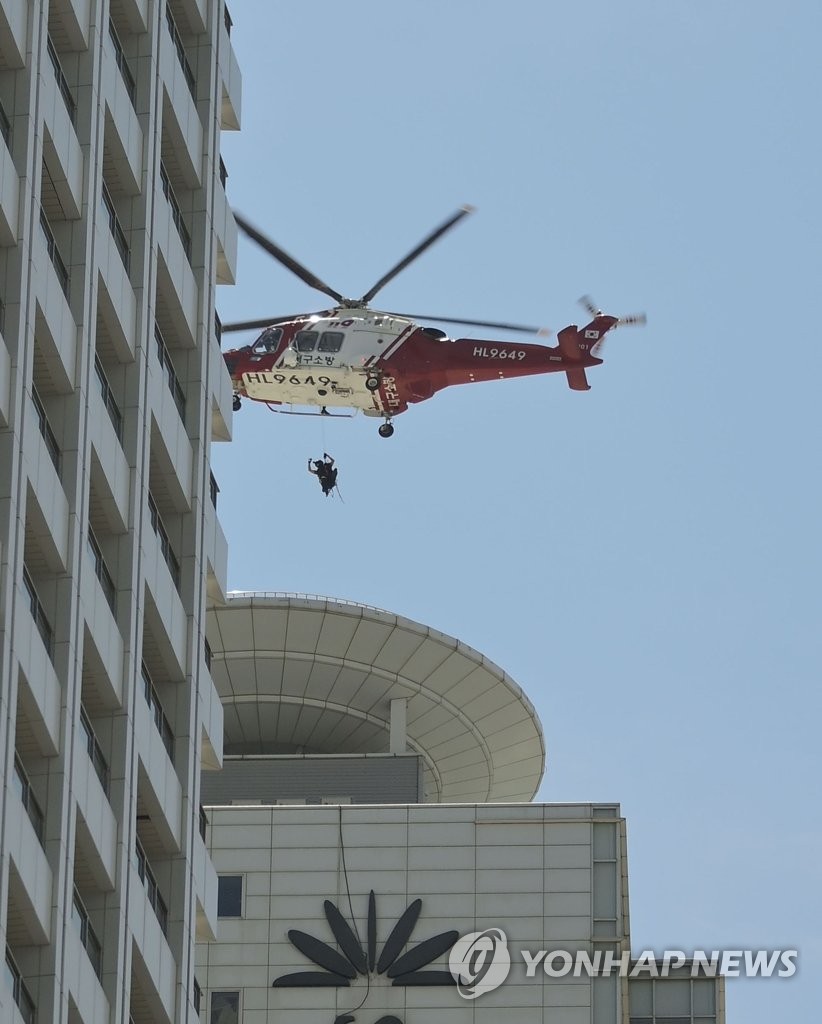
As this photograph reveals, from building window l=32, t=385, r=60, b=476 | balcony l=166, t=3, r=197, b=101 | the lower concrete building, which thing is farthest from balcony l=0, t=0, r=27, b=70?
the lower concrete building

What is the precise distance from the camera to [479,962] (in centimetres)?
6228

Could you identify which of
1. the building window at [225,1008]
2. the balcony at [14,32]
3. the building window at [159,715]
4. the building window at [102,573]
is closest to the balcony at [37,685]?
the building window at [102,573]

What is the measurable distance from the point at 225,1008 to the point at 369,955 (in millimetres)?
3737

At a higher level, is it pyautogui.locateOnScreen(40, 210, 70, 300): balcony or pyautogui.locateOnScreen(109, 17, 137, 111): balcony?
pyautogui.locateOnScreen(109, 17, 137, 111): balcony

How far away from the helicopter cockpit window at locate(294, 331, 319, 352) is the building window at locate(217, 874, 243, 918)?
14.1m

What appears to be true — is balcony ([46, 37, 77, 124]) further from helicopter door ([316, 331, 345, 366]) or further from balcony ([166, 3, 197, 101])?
helicopter door ([316, 331, 345, 366])

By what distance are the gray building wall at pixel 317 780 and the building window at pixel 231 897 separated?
8666 mm

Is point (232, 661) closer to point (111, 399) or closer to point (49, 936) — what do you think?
point (111, 399)

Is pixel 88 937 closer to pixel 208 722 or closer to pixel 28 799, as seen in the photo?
pixel 28 799

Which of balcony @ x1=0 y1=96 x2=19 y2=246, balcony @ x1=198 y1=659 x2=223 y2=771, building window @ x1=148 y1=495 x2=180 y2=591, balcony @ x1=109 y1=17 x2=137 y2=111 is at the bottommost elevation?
balcony @ x1=198 y1=659 x2=223 y2=771

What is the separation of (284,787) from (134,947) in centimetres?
3591

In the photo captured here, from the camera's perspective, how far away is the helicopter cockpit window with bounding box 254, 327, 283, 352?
68562mm

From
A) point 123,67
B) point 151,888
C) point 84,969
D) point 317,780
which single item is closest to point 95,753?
point 84,969

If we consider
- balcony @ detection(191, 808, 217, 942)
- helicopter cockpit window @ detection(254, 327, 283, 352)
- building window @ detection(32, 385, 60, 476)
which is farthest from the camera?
helicopter cockpit window @ detection(254, 327, 283, 352)
